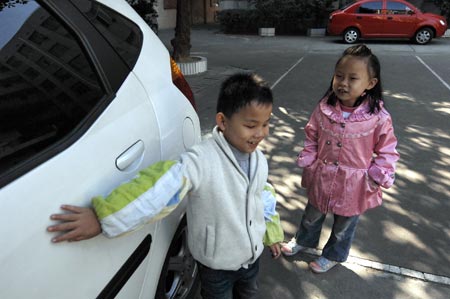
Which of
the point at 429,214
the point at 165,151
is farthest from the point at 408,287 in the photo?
the point at 165,151

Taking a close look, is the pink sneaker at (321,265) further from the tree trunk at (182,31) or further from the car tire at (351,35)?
the car tire at (351,35)

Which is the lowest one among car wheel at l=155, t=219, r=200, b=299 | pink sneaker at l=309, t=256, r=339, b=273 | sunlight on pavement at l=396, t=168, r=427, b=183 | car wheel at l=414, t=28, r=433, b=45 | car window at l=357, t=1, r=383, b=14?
pink sneaker at l=309, t=256, r=339, b=273

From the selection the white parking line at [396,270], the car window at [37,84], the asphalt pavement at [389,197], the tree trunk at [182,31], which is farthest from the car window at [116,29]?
the tree trunk at [182,31]

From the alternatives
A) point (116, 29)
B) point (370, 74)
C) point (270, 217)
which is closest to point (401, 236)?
point (370, 74)

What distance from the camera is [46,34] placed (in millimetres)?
1246

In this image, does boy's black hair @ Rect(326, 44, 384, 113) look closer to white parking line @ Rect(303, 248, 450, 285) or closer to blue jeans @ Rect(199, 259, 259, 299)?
blue jeans @ Rect(199, 259, 259, 299)

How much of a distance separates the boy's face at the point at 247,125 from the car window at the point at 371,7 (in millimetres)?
13369

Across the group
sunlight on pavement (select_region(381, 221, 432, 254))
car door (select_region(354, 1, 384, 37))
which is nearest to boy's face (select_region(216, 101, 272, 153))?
sunlight on pavement (select_region(381, 221, 432, 254))

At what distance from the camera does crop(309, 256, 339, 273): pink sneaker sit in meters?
2.54

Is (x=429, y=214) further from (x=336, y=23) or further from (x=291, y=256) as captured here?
(x=336, y=23)

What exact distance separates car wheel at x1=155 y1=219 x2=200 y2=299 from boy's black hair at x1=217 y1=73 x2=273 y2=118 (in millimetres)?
710

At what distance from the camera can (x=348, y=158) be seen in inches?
84.7

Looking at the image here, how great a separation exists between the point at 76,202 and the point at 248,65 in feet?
29.4

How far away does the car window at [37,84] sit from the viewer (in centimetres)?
106
